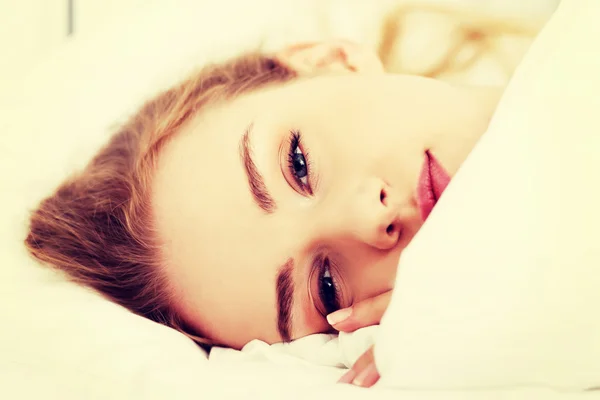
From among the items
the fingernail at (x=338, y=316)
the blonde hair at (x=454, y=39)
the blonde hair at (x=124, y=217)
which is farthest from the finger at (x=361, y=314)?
the blonde hair at (x=454, y=39)

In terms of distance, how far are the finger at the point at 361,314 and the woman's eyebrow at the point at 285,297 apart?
63 millimetres

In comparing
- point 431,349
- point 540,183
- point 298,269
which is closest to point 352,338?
point 298,269

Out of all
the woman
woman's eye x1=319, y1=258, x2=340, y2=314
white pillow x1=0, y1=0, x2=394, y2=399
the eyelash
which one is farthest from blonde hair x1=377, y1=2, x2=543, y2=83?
woman's eye x1=319, y1=258, x2=340, y2=314

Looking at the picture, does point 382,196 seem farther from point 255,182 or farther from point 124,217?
point 124,217

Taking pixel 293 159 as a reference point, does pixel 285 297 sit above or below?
below

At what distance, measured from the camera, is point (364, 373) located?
588 mm

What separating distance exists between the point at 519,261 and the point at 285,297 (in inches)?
14.6

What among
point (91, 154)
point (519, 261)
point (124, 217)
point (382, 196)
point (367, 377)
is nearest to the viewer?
point (519, 261)

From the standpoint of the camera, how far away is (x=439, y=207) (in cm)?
51

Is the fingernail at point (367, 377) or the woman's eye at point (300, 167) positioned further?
the woman's eye at point (300, 167)

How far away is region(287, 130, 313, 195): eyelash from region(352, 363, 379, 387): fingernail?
26 centimetres

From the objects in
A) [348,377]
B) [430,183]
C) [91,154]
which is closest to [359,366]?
[348,377]

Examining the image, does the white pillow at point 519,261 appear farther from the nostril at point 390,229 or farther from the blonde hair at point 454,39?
the blonde hair at point 454,39

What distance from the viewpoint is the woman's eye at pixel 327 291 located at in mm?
740
